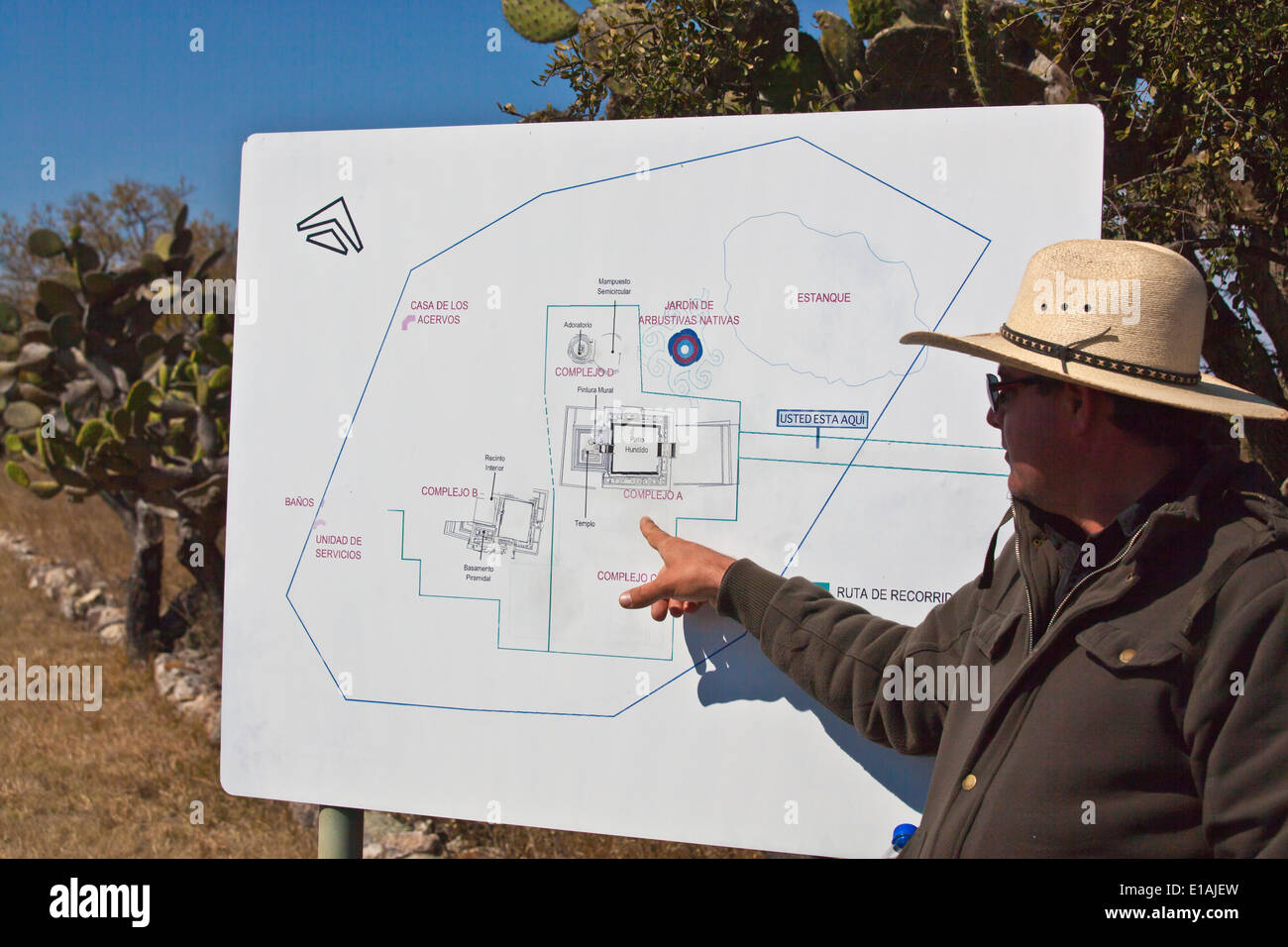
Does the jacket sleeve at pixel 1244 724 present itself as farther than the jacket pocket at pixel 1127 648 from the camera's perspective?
No

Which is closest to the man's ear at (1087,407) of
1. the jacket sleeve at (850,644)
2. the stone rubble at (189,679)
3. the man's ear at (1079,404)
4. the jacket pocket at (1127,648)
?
the man's ear at (1079,404)

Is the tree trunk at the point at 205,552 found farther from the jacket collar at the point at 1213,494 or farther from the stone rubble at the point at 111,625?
the jacket collar at the point at 1213,494

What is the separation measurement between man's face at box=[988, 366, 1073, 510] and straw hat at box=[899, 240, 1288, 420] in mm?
68

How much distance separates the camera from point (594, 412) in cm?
217

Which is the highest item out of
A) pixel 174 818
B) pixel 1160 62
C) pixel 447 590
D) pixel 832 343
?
pixel 1160 62

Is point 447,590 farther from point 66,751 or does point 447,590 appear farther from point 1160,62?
point 66,751

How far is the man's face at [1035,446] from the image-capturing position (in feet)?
5.19

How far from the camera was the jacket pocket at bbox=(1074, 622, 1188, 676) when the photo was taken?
1322 millimetres

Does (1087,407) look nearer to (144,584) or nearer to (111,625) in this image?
(144,584)

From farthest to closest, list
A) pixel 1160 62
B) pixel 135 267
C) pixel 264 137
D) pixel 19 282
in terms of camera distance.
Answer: pixel 19 282
pixel 135 267
pixel 1160 62
pixel 264 137

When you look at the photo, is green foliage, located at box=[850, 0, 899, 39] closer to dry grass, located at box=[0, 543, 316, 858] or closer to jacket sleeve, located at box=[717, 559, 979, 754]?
jacket sleeve, located at box=[717, 559, 979, 754]

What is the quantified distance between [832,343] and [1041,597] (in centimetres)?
71

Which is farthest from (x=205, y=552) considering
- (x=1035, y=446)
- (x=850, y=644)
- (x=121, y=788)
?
(x=1035, y=446)
